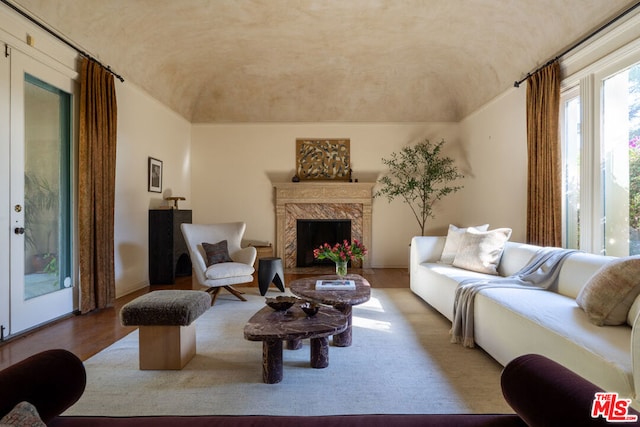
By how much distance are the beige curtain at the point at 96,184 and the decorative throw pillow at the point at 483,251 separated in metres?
3.81

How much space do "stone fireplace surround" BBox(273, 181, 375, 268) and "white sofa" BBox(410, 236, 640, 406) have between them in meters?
3.16

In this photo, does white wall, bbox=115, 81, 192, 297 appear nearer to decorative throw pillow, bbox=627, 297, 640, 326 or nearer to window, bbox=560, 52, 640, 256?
decorative throw pillow, bbox=627, 297, 640, 326

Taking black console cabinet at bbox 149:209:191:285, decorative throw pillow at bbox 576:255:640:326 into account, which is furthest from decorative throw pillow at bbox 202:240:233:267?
decorative throw pillow at bbox 576:255:640:326

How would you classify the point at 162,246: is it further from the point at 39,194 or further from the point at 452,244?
the point at 452,244

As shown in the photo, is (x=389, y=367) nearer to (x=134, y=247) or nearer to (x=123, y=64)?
(x=134, y=247)

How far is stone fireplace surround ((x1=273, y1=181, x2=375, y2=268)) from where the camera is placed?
6516 millimetres

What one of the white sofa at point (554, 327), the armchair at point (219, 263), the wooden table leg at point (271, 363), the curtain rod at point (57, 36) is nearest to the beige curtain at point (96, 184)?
the curtain rod at point (57, 36)

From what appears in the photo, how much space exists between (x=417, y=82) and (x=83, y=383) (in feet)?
20.5

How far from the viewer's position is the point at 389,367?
2305 millimetres

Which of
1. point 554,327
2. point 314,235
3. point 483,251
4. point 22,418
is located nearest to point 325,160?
point 314,235

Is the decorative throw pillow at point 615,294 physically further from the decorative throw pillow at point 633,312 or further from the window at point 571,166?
the window at point 571,166

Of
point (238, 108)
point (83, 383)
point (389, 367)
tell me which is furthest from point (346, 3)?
point (83, 383)

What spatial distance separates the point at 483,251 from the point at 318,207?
357cm

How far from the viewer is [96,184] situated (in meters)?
3.66
